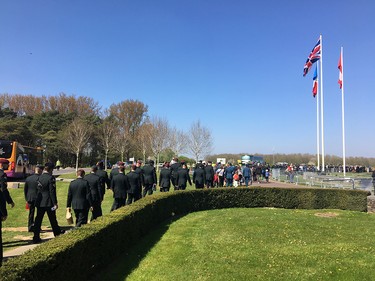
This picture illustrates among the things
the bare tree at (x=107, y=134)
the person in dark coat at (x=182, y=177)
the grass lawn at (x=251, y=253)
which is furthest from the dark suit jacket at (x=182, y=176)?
the bare tree at (x=107, y=134)

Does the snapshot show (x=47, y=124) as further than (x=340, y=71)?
Yes

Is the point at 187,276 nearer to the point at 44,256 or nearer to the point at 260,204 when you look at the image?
the point at 44,256

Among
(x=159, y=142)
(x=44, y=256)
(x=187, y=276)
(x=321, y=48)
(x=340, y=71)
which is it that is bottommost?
(x=187, y=276)

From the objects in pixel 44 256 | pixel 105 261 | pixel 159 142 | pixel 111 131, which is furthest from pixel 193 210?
pixel 111 131

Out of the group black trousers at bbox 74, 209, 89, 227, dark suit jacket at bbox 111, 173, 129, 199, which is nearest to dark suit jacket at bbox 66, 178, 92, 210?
black trousers at bbox 74, 209, 89, 227

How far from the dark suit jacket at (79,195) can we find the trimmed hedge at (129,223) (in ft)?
2.96

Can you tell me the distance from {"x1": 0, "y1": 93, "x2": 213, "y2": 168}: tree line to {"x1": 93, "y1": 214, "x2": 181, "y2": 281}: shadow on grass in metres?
41.5

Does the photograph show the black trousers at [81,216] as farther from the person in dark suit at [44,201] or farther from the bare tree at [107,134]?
the bare tree at [107,134]

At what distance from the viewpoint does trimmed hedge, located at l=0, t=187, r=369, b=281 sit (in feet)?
14.7

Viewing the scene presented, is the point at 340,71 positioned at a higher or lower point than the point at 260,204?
higher

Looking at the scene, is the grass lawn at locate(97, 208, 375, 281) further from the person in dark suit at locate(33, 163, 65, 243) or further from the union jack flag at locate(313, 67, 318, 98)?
the union jack flag at locate(313, 67, 318, 98)

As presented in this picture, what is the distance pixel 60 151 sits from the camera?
61844 millimetres

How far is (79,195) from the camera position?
873 cm

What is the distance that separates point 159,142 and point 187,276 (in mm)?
46851
